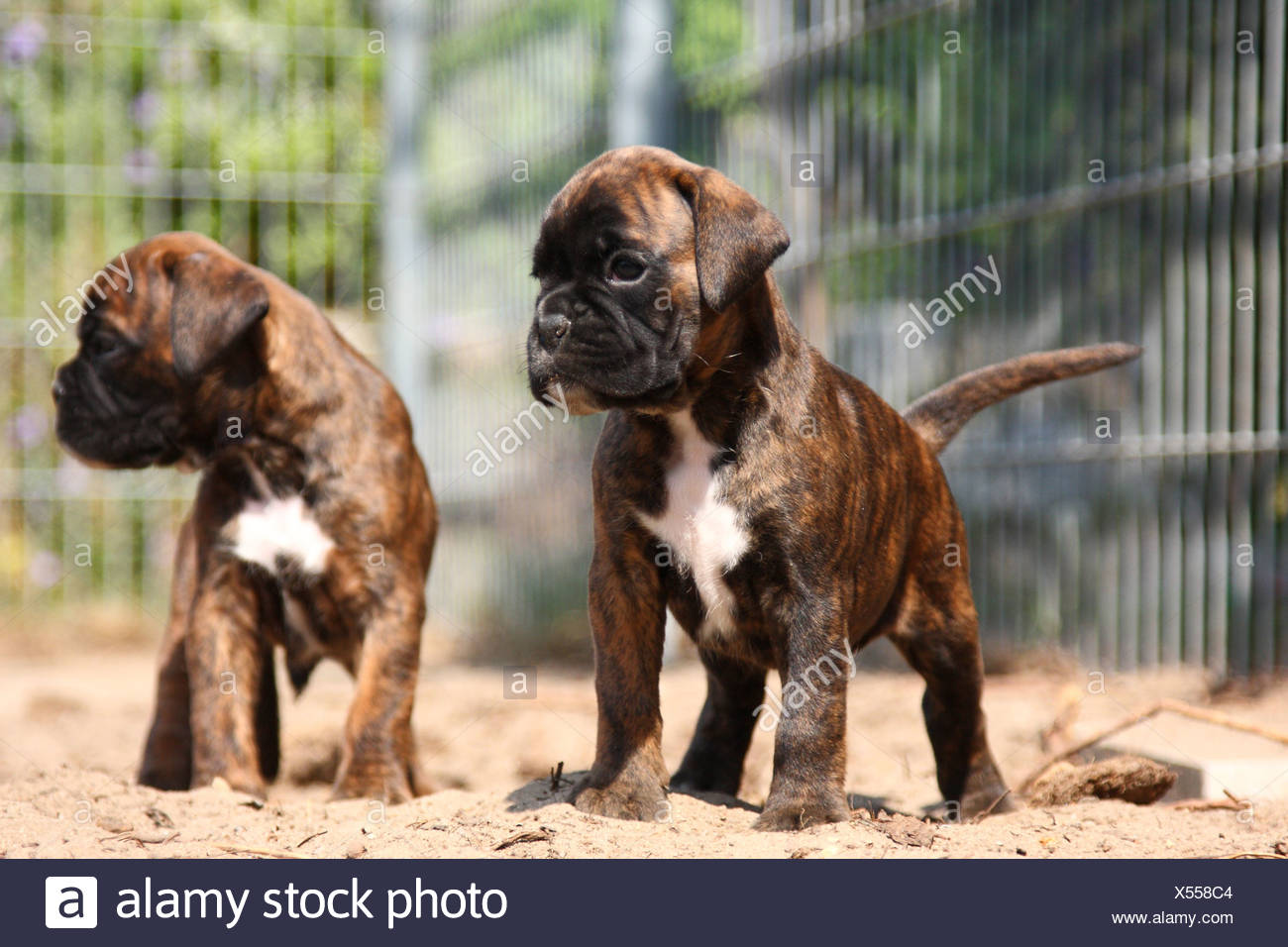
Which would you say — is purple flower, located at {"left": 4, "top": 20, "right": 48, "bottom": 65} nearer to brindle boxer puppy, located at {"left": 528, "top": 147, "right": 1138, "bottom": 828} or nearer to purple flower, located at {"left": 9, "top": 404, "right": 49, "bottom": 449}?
purple flower, located at {"left": 9, "top": 404, "right": 49, "bottom": 449}

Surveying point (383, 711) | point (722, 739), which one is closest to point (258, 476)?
point (383, 711)

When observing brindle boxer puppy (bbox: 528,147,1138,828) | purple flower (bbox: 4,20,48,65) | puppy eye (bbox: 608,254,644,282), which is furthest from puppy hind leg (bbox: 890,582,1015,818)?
purple flower (bbox: 4,20,48,65)

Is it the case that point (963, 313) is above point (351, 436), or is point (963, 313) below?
above

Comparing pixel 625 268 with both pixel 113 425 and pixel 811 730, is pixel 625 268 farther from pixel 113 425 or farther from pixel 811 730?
pixel 113 425

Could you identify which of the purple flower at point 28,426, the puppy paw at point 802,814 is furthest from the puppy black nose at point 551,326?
the purple flower at point 28,426

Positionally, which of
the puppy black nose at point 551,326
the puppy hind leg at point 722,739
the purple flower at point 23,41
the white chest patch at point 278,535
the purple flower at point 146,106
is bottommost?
the puppy hind leg at point 722,739

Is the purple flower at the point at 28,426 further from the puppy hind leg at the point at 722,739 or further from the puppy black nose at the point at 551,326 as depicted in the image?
the puppy black nose at the point at 551,326

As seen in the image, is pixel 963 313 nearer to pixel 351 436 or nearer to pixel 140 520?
pixel 351 436

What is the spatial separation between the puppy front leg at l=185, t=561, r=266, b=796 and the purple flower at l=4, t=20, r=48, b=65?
8370mm

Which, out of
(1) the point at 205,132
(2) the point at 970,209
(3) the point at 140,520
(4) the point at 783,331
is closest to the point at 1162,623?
(2) the point at 970,209

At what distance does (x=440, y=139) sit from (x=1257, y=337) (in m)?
6.88

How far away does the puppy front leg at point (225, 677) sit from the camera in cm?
466

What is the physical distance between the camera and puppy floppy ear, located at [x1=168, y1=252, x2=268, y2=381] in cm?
450

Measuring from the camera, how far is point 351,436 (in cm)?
475
